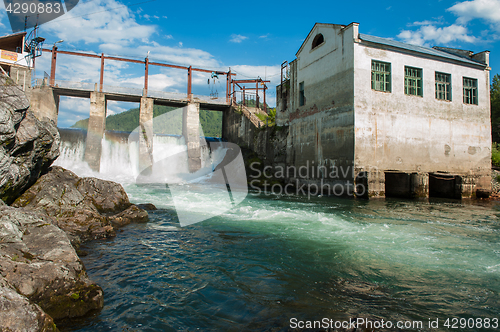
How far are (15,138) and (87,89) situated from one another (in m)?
24.7

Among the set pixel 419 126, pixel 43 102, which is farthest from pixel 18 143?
pixel 43 102

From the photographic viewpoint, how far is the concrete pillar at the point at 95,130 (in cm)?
2569

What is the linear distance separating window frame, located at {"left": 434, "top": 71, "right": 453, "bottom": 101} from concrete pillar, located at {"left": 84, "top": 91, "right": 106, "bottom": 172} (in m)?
27.2

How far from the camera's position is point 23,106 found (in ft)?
21.4

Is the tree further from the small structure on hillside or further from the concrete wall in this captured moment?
Result: the small structure on hillside

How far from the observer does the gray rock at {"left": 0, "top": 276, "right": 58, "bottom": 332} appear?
2662 mm

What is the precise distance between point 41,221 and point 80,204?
11.9ft

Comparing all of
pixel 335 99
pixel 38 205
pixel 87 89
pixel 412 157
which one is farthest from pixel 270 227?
pixel 87 89

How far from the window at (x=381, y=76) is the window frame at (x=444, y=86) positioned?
13.1 feet

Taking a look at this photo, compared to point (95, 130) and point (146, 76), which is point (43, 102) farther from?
point (146, 76)

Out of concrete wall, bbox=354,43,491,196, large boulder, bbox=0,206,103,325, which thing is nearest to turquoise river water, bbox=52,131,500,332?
large boulder, bbox=0,206,103,325

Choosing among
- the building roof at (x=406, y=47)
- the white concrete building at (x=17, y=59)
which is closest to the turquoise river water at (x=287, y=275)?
the building roof at (x=406, y=47)

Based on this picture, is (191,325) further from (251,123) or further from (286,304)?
(251,123)

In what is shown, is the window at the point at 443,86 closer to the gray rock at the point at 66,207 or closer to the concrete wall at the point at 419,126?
the concrete wall at the point at 419,126
